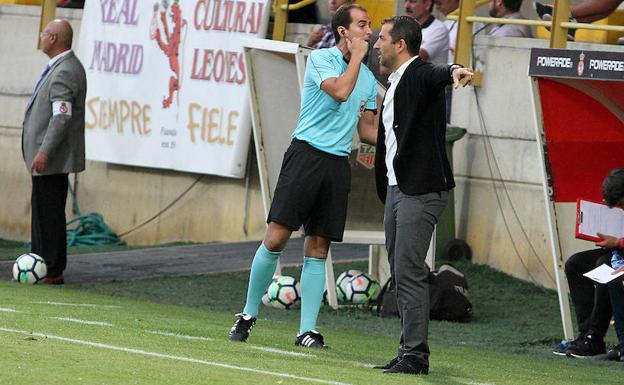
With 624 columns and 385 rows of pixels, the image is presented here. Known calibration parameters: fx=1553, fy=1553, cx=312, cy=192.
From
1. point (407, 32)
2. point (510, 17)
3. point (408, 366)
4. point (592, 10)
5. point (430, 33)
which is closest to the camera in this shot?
point (408, 366)

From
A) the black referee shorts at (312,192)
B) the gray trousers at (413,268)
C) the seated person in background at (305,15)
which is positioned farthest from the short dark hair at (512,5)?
the gray trousers at (413,268)


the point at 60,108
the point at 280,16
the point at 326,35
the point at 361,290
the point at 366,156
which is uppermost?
the point at 280,16

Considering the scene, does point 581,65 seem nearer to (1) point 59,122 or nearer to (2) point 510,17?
(2) point 510,17

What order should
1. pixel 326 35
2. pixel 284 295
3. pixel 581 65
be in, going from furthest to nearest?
pixel 326 35 → pixel 284 295 → pixel 581 65

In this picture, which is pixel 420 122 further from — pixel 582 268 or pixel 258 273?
pixel 582 268

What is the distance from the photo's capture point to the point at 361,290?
1311 cm

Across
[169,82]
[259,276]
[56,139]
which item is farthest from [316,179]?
[169,82]

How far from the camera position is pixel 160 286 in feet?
46.1

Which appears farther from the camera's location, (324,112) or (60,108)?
(60,108)

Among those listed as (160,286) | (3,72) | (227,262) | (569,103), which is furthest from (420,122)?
(3,72)

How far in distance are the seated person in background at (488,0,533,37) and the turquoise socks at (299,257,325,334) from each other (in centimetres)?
590

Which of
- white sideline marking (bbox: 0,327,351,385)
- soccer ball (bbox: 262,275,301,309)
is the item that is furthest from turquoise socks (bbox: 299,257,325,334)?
soccer ball (bbox: 262,275,301,309)

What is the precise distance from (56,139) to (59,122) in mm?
154

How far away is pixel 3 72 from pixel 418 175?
12.2 meters
